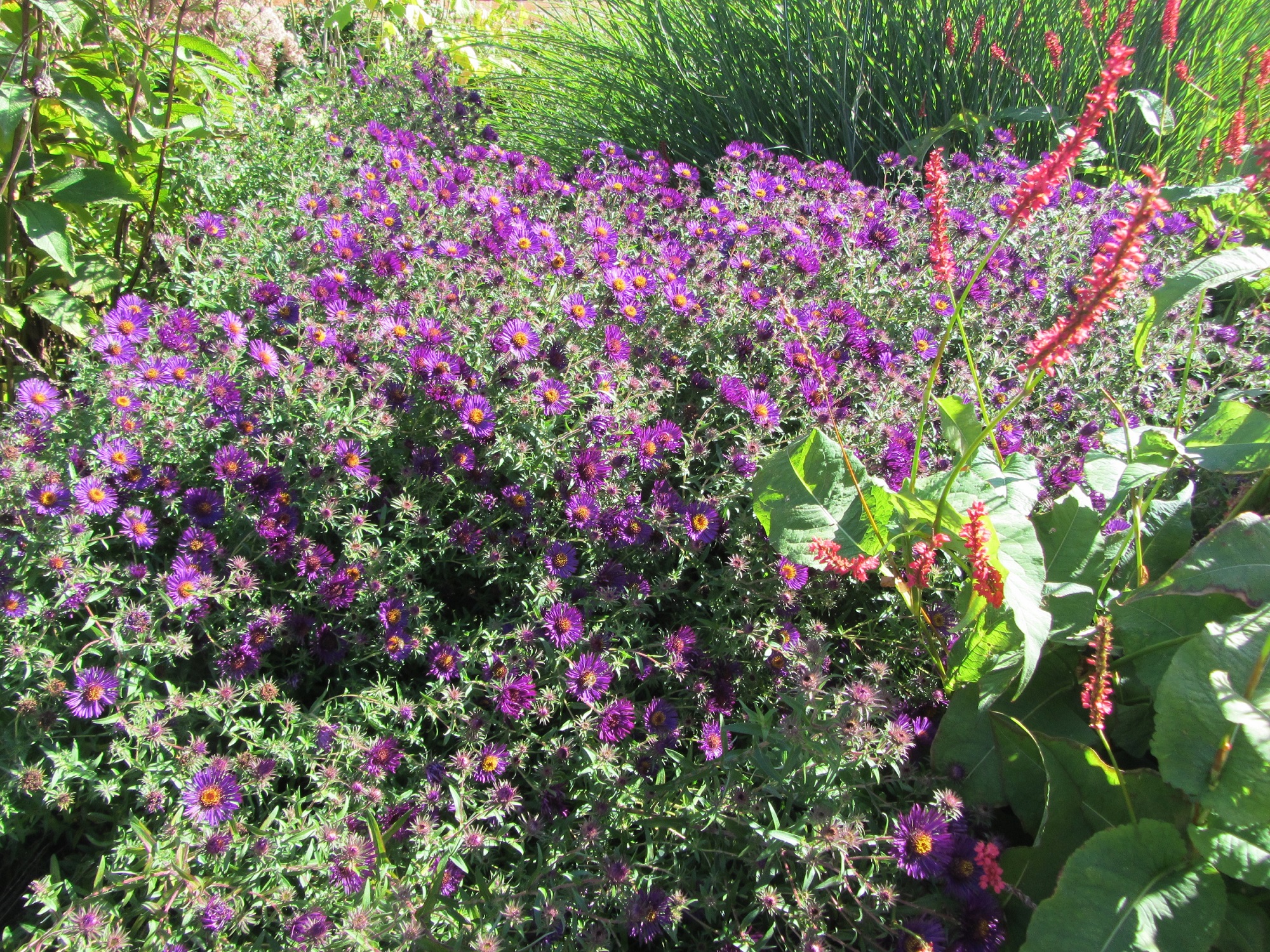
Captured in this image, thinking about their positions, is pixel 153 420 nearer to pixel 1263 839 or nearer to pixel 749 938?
pixel 749 938

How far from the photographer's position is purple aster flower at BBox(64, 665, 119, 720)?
1.46m

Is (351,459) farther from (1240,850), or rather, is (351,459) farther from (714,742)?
(1240,850)

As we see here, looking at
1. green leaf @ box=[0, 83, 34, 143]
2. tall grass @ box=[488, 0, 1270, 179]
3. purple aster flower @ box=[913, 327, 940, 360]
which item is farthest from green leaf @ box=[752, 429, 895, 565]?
tall grass @ box=[488, 0, 1270, 179]

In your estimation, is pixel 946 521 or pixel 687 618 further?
pixel 687 618

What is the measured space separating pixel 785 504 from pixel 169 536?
4.50 ft

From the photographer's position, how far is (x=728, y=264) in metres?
2.40

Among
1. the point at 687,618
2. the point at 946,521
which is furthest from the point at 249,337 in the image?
the point at 946,521

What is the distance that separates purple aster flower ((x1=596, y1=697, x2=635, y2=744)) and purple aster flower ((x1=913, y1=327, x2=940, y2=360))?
138 cm

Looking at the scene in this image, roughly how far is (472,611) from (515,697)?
45 cm

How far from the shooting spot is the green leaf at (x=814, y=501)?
1.61m

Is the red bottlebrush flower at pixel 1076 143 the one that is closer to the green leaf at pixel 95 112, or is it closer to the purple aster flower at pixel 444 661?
the purple aster flower at pixel 444 661

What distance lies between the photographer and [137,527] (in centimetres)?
163

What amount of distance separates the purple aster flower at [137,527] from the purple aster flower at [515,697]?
776 mm

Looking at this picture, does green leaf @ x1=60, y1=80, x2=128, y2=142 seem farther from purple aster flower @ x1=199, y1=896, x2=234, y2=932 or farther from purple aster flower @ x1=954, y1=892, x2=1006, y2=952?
purple aster flower @ x1=954, y1=892, x2=1006, y2=952
